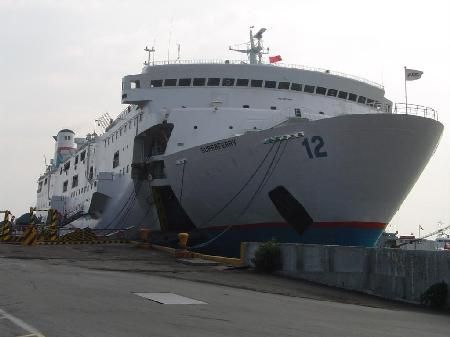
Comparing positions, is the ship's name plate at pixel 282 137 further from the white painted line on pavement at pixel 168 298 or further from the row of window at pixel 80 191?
the row of window at pixel 80 191

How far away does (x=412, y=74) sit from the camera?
1848cm

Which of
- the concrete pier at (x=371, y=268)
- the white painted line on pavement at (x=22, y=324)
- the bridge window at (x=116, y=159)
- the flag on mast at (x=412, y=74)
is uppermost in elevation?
the flag on mast at (x=412, y=74)

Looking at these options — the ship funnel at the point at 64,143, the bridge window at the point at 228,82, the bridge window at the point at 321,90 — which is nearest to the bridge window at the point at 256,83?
the bridge window at the point at 228,82

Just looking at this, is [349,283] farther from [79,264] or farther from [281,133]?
[79,264]

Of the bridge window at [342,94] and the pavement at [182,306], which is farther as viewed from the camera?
the bridge window at [342,94]

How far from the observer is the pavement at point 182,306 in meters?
6.81

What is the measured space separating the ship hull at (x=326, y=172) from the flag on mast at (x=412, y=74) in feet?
5.80

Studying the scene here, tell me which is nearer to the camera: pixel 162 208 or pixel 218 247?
pixel 218 247

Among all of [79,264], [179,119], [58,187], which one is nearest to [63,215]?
[58,187]

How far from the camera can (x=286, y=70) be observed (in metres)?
23.4

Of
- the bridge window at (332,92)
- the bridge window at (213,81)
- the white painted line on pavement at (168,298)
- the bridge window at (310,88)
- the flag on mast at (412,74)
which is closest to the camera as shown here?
the white painted line on pavement at (168,298)

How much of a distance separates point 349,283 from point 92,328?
27.9 ft

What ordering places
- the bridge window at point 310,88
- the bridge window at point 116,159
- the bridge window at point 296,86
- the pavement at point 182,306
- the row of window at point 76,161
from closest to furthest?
the pavement at point 182,306
the bridge window at point 296,86
the bridge window at point 310,88
the bridge window at point 116,159
the row of window at point 76,161

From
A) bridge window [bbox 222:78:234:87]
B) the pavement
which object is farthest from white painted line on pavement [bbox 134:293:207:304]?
bridge window [bbox 222:78:234:87]
